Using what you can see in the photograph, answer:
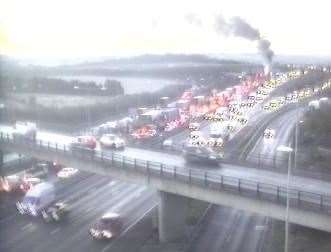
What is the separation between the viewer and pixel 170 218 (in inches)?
692

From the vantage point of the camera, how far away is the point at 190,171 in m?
16.5

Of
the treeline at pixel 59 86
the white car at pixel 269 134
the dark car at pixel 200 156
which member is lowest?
the white car at pixel 269 134

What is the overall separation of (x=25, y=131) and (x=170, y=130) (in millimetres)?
10231

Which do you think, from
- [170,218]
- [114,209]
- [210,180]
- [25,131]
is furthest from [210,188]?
[25,131]

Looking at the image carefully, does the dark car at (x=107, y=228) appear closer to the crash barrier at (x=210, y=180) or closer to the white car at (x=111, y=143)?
the crash barrier at (x=210, y=180)

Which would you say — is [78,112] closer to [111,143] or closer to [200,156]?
[111,143]

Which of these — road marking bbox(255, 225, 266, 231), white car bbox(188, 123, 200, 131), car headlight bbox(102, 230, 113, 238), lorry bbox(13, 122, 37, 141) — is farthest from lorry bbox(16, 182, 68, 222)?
white car bbox(188, 123, 200, 131)

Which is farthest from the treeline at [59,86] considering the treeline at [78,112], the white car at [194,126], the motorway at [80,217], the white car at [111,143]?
the white car at [111,143]

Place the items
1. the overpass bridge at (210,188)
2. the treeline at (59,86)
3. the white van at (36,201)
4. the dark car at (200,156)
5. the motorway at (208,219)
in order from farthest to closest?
the treeline at (59,86)
the white van at (36,201)
the dark car at (200,156)
the motorway at (208,219)
the overpass bridge at (210,188)

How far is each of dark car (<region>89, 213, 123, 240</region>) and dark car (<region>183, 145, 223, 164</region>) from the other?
11.7 feet

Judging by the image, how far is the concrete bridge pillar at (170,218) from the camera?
57.5ft

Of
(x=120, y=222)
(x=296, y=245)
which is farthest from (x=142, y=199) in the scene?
(x=296, y=245)

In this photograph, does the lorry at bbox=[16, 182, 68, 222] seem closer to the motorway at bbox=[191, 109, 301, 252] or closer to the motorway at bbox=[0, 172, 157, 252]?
the motorway at bbox=[0, 172, 157, 252]

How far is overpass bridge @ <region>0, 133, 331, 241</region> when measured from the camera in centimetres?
1350
